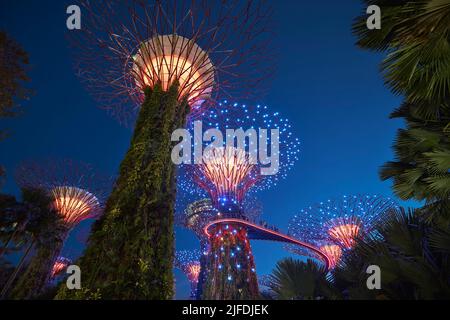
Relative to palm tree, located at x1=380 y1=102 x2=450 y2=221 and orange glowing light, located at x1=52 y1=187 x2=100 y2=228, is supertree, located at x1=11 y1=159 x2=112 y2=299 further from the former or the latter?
palm tree, located at x1=380 y1=102 x2=450 y2=221

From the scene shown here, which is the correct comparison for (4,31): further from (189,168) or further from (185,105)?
(189,168)

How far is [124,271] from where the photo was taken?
4828mm

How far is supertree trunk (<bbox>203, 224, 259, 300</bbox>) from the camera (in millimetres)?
13570

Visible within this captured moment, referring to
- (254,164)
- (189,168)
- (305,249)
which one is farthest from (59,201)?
(305,249)

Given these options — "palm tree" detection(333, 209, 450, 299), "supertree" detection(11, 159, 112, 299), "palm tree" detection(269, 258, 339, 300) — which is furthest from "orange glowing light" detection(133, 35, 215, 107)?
"supertree" detection(11, 159, 112, 299)

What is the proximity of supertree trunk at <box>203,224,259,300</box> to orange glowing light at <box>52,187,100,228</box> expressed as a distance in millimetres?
9248

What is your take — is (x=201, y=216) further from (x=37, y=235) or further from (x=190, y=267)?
(x=190, y=267)

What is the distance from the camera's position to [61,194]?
19000mm

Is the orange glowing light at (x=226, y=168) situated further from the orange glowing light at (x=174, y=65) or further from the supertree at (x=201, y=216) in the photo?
the orange glowing light at (x=174, y=65)

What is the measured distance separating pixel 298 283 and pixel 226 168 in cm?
1093

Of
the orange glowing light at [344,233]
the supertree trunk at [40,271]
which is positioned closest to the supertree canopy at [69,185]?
the supertree trunk at [40,271]
